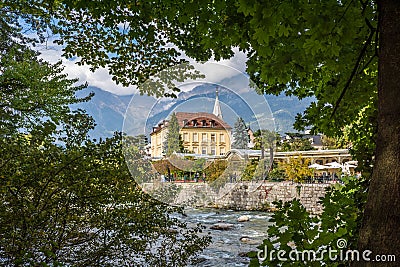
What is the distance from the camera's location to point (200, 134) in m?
2.13

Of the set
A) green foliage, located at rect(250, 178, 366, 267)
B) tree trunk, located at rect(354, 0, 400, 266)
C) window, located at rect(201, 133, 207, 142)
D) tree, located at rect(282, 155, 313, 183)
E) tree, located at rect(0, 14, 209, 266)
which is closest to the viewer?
tree trunk, located at rect(354, 0, 400, 266)

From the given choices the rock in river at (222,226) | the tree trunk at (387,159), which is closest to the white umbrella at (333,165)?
the rock in river at (222,226)

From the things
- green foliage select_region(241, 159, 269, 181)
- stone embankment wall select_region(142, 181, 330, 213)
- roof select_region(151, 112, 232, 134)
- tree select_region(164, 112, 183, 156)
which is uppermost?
roof select_region(151, 112, 232, 134)

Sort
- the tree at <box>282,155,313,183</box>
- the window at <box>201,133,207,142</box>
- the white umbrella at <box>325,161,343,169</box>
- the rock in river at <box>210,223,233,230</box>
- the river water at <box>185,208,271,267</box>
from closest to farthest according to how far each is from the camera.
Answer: the window at <box>201,133,207,142</box> < the river water at <box>185,208,271,267</box> < the rock in river at <box>210,223,233,230</box> < the tree at <box>282,155,313,183</box> < the white umbrella at <box>325,161,343,169</box>

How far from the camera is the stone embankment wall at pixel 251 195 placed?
2.23 m

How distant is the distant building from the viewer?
2090 millimetres

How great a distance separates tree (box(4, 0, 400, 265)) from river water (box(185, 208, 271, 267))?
1.80 m

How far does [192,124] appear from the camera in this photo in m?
2.14

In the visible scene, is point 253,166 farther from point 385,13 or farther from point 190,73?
point 385,13

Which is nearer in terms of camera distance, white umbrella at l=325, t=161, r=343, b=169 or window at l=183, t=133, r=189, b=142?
window at l=183, t=133, r=189, b=142

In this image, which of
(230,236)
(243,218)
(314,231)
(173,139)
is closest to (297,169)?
(243,218)

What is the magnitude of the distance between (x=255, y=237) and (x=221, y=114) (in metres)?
5.14

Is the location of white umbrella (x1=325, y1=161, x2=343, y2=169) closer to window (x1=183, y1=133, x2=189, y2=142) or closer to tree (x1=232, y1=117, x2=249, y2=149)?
tree (x1=232, y1=117, x2=249, y2=149)

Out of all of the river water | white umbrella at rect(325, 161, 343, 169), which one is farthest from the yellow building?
white umbrella at rect(325, 161, 343, 169)
